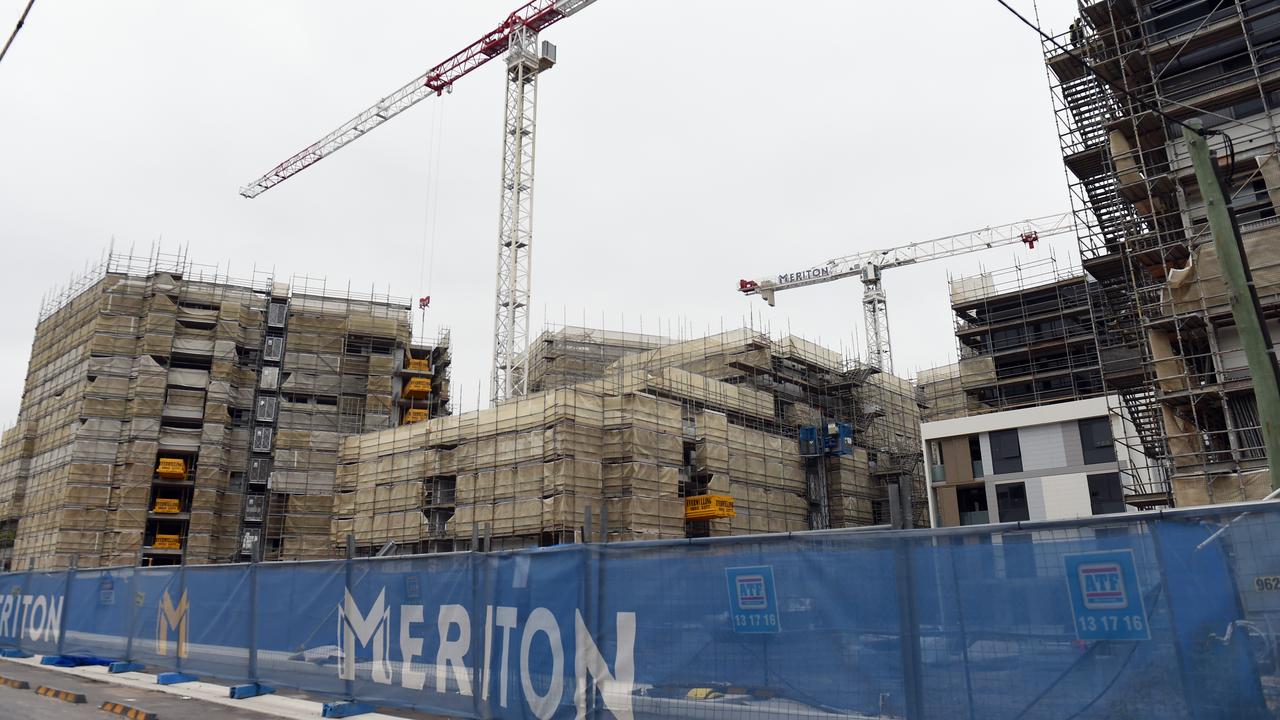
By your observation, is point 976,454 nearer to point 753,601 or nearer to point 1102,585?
point 753,601

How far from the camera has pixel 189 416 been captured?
168ft

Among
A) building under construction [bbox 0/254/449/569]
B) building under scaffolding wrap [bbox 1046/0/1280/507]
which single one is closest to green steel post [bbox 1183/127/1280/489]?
building under scaffolding wrap [bbox 1046/0/1280/507]

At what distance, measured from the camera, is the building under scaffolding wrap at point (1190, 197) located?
1956cm

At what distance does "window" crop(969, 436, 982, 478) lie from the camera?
4041cm

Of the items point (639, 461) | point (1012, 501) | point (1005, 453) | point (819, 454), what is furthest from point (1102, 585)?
point (819, 454)

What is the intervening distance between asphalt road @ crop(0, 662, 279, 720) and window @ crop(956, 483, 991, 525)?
35728mm

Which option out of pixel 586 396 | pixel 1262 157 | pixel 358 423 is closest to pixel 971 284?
pixel 586 396

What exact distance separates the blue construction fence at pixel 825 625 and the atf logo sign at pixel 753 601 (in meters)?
0.02

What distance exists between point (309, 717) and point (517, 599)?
148 inches

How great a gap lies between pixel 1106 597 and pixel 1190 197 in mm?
21031

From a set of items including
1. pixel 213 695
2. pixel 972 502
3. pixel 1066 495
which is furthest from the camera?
pixel 972 502

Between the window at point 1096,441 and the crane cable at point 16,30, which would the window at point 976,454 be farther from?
the crane cable at point 16,30

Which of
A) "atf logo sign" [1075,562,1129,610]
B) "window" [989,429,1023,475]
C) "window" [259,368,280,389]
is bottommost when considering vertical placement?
"atf logo sign" [1075,562,1129,610]

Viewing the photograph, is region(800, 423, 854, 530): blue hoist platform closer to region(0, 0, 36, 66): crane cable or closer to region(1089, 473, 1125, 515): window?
region(1089, 473, 1125, 515): window
